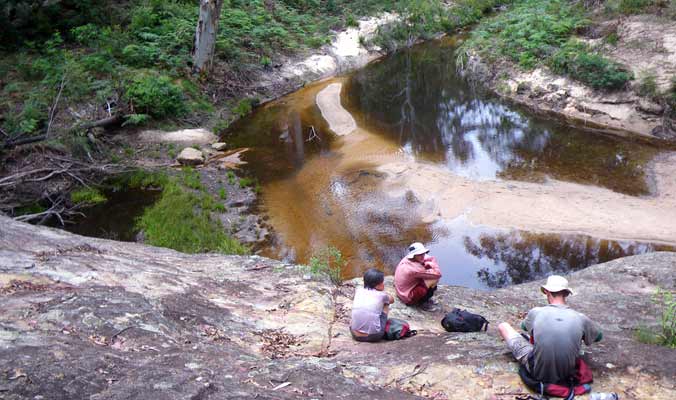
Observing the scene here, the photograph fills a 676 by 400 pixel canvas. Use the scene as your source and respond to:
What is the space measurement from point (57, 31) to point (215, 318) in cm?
1670

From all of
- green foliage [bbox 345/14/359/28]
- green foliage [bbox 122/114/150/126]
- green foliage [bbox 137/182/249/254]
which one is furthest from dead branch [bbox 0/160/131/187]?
green foliage [bbox 345/14/359/28]

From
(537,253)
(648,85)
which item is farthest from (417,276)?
(648,85)

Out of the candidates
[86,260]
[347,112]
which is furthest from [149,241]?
[347,112]

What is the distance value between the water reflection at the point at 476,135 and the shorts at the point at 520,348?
9.58 metres

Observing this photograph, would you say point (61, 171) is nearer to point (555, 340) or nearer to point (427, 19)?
point (555, 340)

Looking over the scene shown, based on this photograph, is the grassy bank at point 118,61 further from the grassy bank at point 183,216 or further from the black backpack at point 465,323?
the black backpack at point 465,323

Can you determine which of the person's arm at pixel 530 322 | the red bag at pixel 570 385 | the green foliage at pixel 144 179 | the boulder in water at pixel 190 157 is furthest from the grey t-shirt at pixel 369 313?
the boulder in water at pixel 190 157

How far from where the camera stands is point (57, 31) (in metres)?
19.0

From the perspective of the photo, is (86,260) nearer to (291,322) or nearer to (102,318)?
(102,318)

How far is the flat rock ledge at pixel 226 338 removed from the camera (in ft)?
14.3

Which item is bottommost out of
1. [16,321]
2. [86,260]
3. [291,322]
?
[291,322]

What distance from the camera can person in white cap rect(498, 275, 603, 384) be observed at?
4.90m

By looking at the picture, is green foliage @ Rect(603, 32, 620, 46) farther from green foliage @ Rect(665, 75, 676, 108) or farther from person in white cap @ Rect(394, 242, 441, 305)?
person in white cap @ Rect(394, 242, 441, 305)

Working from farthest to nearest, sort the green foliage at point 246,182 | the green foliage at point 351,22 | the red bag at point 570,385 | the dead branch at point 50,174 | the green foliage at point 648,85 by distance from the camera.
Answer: the green foliage at point 351,22, the green foliage at point 648,85, the green foliage at point 246,182, the dead branch at point 50,174, the red bag at point 570,385
